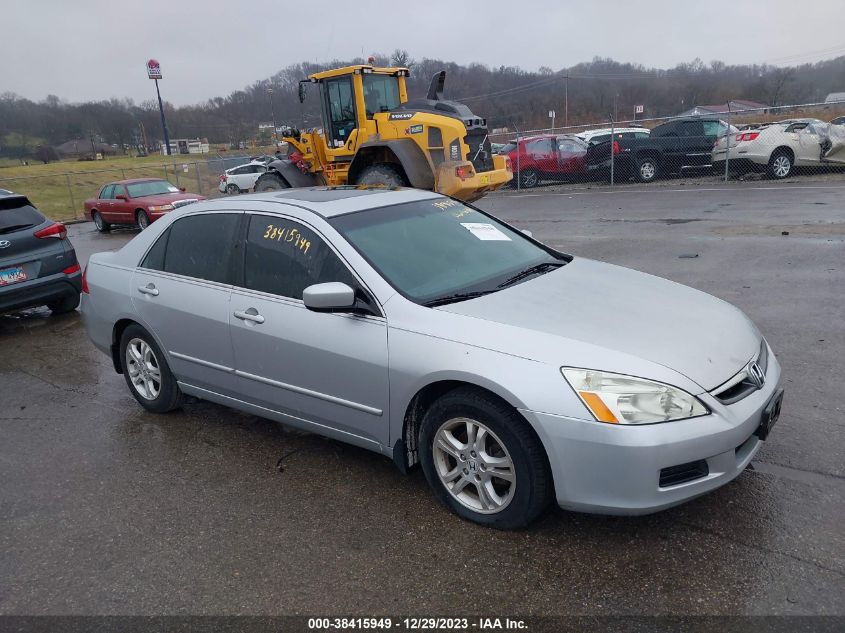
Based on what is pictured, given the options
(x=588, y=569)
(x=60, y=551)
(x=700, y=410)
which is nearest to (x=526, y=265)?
(x=700, y=410)

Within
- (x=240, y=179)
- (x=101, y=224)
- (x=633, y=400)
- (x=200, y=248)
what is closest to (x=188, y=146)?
(x=240, y=179)

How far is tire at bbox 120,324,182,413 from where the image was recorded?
4.87 m

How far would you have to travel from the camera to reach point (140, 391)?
16.8 feet

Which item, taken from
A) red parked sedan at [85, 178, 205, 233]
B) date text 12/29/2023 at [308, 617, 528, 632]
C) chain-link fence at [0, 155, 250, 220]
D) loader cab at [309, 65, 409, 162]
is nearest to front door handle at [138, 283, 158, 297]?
date text 12/29/2023 at [308, 617, 528, 632]

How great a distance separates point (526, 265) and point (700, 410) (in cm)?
157

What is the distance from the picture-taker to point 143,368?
16.5 ft

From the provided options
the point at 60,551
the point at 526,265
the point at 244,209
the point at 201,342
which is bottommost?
the point at 60,551

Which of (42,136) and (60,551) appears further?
(42,136)

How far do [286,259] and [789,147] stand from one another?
16927 millimetres

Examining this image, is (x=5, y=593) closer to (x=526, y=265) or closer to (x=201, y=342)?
(x=201, y=342)

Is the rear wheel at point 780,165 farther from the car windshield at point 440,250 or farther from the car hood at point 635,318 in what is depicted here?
the car hood at point 635,318

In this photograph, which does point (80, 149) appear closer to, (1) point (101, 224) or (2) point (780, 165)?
(1) point (101, 224)

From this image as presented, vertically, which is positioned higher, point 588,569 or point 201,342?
point 201,342

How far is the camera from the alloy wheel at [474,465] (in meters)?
3.17
